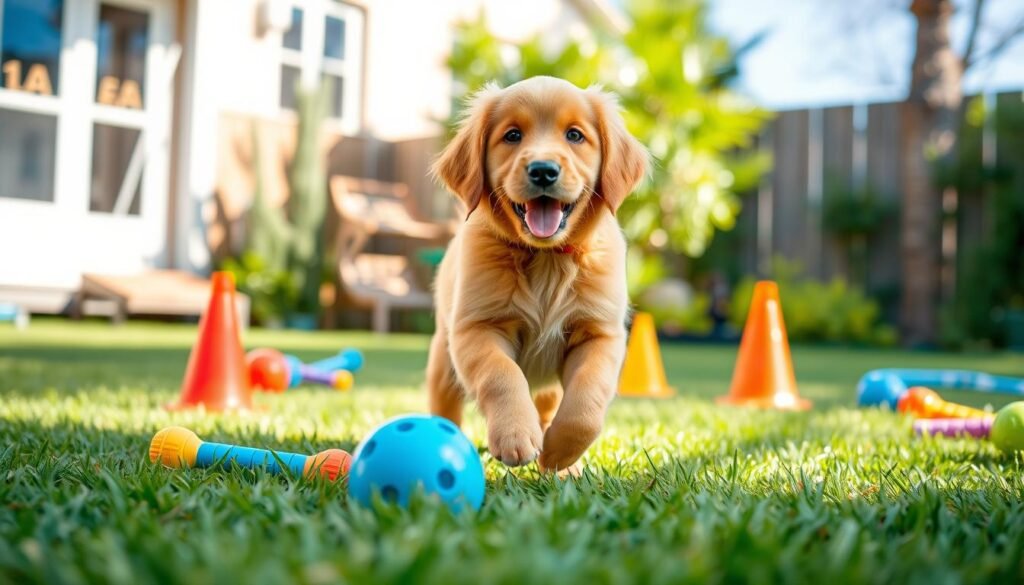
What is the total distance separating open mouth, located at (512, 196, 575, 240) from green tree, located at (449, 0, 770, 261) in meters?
8.75

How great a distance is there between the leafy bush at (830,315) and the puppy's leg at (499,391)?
9.19 m

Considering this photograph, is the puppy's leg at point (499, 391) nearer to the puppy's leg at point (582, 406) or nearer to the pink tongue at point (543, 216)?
the puppy's leg at point (582, 406)

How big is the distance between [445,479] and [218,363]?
2.13 meters

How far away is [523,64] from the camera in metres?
11.2

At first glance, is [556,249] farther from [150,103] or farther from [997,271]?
[150,103]

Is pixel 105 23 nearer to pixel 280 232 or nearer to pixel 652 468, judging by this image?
pixel 280 232

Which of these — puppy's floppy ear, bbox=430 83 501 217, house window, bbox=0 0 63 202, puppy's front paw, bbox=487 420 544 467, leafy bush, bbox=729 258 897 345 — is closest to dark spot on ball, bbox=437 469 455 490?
puppy's front paw, bbox=487 420 544 467

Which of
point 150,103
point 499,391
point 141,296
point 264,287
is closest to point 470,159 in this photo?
point 499,391

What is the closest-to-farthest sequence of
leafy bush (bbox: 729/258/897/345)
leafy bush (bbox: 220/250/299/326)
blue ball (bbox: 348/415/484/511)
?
1. blue ball (bbox: 348/415/484/511)
2. leafy bush (bbox: 729/258/897/345)
3. leafy bush (bbox: 220/250/299/326)

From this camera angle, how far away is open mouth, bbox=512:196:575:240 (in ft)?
7.51

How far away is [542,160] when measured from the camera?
2281 mm

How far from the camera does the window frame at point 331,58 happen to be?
12.0 meters

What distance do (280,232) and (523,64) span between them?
3826 mm

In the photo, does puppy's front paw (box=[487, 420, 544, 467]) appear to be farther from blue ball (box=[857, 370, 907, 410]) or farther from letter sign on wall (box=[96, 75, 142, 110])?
letter sign on wall (box=[96, 75, 142, 110])
